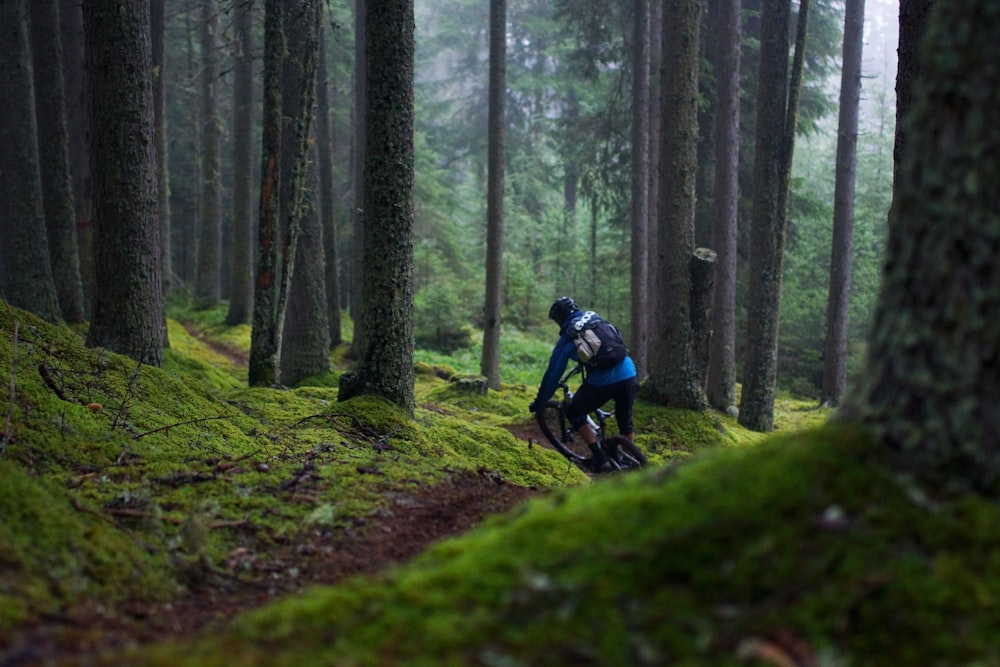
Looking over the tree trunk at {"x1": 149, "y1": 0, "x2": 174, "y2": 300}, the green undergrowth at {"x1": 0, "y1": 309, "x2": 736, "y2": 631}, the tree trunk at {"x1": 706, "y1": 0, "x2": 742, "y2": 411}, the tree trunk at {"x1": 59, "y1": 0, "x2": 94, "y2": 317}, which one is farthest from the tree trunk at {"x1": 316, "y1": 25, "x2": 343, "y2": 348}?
the green undergrowth at {"x1": 0, "y1": 309, "x2": 736, "y2": 631}

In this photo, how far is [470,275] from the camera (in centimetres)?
3216

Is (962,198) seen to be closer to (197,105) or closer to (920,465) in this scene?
(920,465)

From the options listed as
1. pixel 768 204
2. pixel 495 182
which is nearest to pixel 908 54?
pixel 768 204

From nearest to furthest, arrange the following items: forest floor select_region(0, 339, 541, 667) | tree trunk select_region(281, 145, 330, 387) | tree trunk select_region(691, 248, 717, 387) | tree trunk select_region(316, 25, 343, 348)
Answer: forest floor select_region(0, 339, 541, 667) < tree trunk select_region(691, 248, 717, 387) < tree trunk select_region(281, 145, 330, 387) < tree trunk select_region(316, 25, 343, 348)

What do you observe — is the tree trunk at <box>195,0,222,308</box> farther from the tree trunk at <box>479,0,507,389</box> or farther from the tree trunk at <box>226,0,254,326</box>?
the tree trunk at <box>479,0,507,389</box>

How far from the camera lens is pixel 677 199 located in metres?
12.2

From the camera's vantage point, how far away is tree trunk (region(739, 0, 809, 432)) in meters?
14.3

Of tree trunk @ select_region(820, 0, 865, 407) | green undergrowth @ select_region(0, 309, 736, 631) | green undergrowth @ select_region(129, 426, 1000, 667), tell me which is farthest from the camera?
tree trunk @ select_region(820, 0, 865, 407)

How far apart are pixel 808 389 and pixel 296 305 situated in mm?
16989

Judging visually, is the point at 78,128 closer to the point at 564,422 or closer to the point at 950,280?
the point at 564,422

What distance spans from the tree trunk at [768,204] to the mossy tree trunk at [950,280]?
41.2 feet

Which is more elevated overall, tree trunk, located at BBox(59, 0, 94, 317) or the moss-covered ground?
tree trunk, located at BBox(59, 0, 94, 317)

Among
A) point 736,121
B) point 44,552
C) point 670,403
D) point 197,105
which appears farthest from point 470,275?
point 44,552

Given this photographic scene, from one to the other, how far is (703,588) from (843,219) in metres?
19.6
